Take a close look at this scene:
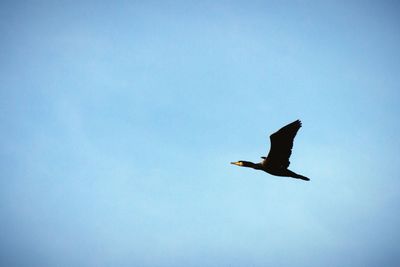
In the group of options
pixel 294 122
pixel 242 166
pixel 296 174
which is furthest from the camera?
pixel 242 166

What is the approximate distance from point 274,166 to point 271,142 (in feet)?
4.75

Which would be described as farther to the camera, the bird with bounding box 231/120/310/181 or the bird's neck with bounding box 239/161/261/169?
the bird's neck with bounding box 239/161/261/169

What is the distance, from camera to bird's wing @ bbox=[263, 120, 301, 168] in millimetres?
14768

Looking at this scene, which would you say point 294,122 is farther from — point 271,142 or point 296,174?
point 296,174

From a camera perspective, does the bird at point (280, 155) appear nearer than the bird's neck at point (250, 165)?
Yes

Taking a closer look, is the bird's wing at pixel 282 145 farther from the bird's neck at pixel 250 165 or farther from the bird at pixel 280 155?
the bird's neck at pixel 250 165

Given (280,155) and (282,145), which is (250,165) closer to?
(280,155)

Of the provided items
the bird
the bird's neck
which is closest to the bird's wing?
the bird

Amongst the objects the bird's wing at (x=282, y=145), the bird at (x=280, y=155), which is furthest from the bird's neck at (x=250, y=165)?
the bird's wing at (x=282, y=145)

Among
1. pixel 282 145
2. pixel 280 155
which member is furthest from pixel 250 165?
pixel 282 145

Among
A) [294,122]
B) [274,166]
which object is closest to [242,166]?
[274,166]

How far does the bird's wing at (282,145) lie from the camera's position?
14.8 m

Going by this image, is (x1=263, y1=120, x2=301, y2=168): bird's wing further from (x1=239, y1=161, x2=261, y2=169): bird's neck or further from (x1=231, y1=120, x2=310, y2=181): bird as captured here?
(x1=239, y1=161, x2=261, y2=169): bird's neck

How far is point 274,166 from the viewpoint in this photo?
16219 millimetres
